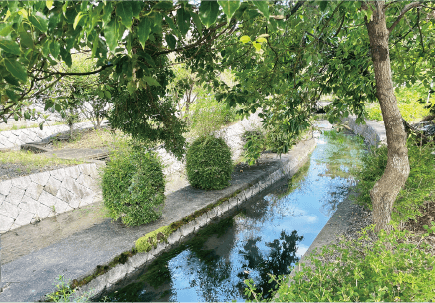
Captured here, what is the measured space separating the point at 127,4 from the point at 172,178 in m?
7.64

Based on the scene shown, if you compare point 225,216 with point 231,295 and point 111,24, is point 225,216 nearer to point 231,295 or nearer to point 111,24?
point 231,295

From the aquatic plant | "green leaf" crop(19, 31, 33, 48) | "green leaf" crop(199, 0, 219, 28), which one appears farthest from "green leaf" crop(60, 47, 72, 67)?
the aquatic plant

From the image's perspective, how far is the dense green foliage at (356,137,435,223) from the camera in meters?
4.23

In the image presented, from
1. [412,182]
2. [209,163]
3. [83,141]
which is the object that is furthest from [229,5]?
[83,141]

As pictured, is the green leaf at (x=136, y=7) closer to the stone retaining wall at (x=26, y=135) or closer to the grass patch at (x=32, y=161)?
the grass patch at (x=32, y=161)

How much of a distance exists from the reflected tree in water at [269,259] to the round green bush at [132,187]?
183cm

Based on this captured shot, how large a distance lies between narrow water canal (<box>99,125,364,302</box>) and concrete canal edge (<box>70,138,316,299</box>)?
131mm

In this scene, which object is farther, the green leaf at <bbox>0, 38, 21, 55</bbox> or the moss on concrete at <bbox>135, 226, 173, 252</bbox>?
the moss on concrete at <bbox>135, 226, 173, 252</bbox>

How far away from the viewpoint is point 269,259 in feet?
16.1

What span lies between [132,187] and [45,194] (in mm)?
2722

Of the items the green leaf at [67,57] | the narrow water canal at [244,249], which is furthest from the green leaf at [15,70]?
the narrow water canal at [244,249]

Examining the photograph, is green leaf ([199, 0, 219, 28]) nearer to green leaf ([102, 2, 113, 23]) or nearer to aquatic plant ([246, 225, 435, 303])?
green leaf ([102, 2, 113, 23])

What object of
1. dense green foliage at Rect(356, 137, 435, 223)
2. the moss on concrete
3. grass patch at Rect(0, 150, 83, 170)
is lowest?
the moss on concrete

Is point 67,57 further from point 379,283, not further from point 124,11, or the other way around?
point 379,283
